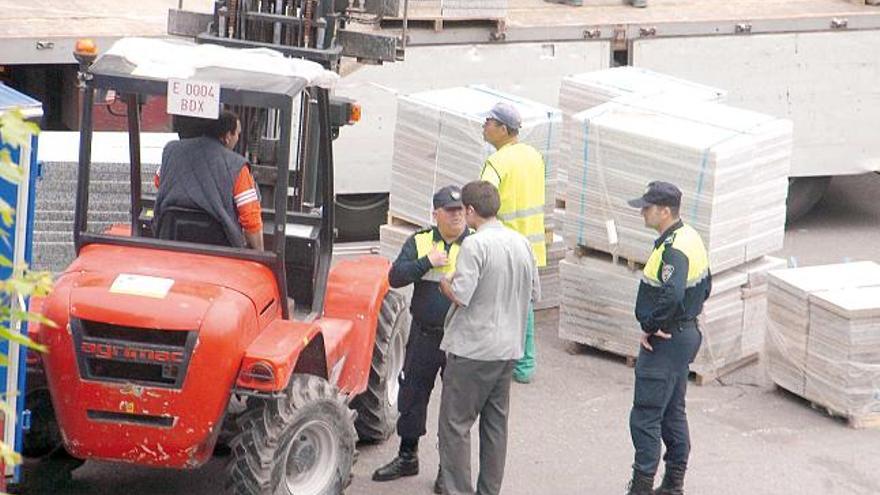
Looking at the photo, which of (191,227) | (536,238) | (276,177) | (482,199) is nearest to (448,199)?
(482,199)

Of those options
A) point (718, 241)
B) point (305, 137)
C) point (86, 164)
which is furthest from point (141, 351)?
point (718, 241)

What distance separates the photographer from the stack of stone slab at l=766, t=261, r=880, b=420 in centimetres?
1089

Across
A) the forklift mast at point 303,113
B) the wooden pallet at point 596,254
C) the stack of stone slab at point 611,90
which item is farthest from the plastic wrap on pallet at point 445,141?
the forklift mast at point 303,113

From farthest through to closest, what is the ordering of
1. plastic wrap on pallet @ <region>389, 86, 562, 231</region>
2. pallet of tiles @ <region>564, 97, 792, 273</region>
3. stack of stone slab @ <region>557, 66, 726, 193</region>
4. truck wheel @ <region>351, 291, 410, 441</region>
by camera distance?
stack of stone slab @ <region>557, 66, 726, 193</region> < plastic wrap on pallet @ <region>389, 86, 562, 231</region> < pallet of tiles @ <region>564, 97, 792, 273</region> < truck wheel @ <region>351, 291, 410, 441</region>

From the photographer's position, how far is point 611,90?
1315cm

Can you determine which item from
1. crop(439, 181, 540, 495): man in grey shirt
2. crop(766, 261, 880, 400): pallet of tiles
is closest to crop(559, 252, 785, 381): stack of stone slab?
crop(766, 261, 880, 400): pallet of tiles

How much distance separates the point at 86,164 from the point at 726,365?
5.26 meters

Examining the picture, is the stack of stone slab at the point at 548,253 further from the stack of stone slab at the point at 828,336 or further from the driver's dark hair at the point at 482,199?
the driver's dark hair at the point at 482,199

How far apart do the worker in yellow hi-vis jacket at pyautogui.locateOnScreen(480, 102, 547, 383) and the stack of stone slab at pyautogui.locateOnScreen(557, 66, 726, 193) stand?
4.79 feet

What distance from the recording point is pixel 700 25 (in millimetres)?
15297

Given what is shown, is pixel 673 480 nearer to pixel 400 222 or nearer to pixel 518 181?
pixel 518 181

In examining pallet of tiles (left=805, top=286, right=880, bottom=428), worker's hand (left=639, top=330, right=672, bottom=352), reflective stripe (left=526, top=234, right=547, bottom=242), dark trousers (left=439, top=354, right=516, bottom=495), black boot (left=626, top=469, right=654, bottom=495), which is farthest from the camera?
reflective stripe (left=526, top=234, right=547, bottom=242)

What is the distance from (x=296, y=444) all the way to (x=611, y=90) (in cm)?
549

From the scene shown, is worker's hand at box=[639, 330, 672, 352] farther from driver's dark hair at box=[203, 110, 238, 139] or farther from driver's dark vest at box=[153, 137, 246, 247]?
driver's dark hair at box=[203, 110, 238, 139]
